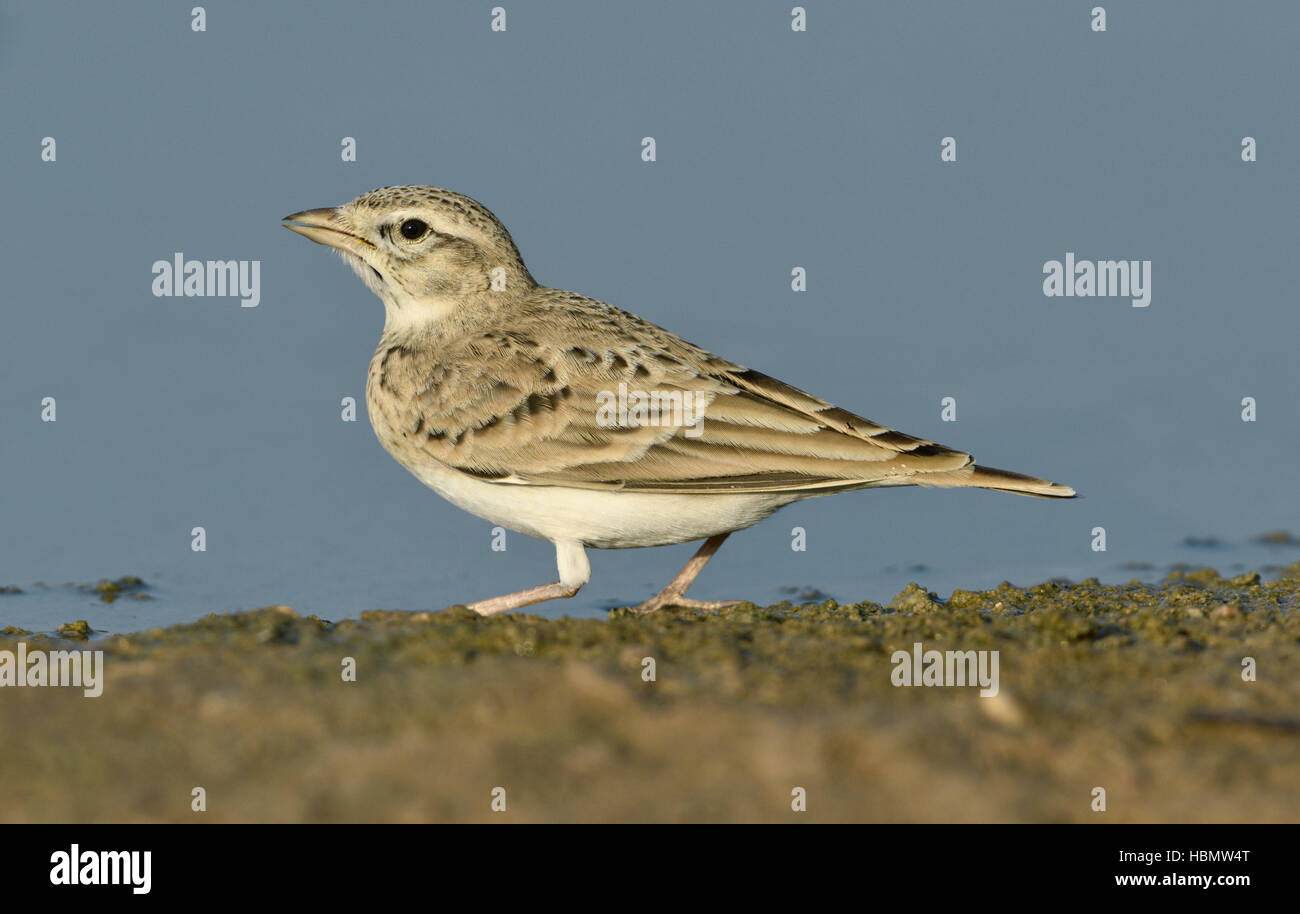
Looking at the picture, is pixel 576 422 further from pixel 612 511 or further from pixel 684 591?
pixel 684 591

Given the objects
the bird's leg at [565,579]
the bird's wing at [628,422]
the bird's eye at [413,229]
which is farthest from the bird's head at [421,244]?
the bird's leg at [565,579]

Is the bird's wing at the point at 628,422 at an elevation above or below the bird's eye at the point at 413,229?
below

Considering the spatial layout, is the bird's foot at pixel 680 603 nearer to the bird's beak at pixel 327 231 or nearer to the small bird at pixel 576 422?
the small bird at pixel 576 422

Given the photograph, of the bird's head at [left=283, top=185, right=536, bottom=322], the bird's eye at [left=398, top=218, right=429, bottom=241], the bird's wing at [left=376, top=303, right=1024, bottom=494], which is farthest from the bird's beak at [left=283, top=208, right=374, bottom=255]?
the bird's wing at [left=376, top=303, right=1024, bottom=494]

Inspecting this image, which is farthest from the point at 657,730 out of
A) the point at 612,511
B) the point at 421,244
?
the point at 421,244
